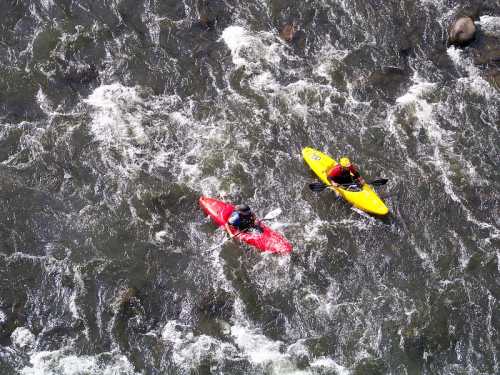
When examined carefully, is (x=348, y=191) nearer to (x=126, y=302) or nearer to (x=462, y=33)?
(x=126, y=302)

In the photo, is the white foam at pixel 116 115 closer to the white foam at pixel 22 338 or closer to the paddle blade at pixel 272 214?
the paddle blade at pixel 272 214

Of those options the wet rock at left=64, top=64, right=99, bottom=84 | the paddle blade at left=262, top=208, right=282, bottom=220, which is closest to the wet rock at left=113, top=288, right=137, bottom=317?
the paddle blade at left=262, top=208, right=282, bottom=220

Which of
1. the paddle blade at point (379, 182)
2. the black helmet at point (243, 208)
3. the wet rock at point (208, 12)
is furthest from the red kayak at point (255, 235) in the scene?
the wet rock at point (208, 12)

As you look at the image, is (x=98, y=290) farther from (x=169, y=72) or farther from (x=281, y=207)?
(x=169, y=72)

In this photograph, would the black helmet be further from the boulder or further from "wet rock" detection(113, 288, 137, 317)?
the boulder

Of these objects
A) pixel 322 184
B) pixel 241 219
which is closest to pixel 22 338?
pixel 241 219
